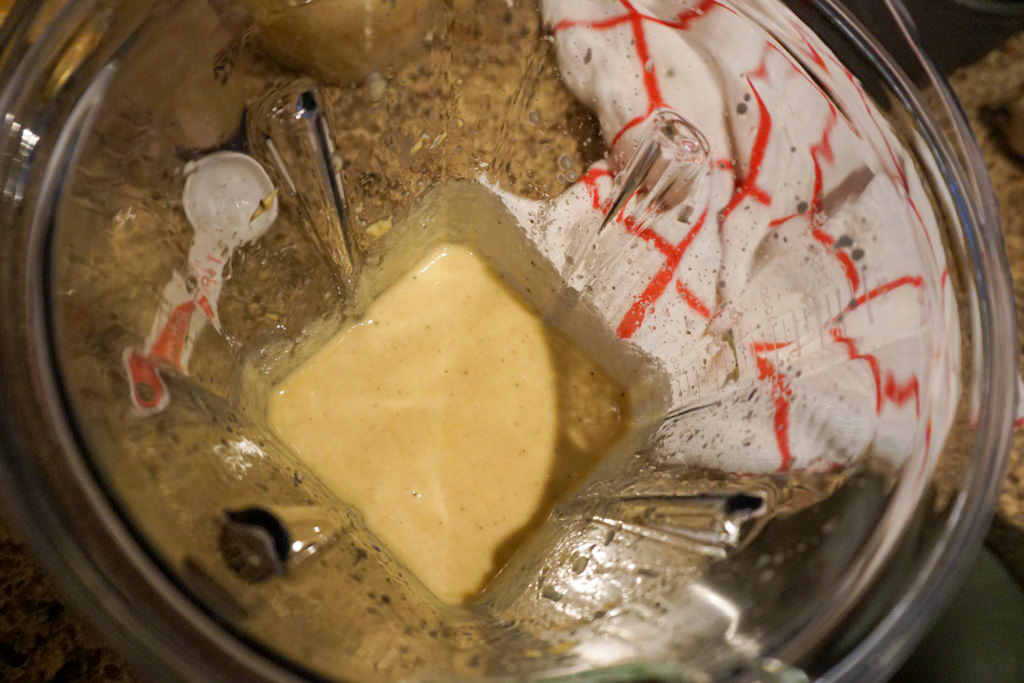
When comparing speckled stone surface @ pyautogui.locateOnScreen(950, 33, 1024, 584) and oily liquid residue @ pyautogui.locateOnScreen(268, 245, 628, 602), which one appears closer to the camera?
oily liquid residue @ pyautogui.locateOnScreen(268, 245, 628, 602)

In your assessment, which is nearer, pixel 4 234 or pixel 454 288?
pixel 4 234

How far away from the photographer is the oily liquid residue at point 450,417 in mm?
451

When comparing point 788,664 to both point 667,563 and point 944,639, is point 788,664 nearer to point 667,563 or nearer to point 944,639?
point 667,563

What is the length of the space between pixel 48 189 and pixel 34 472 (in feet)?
0.38

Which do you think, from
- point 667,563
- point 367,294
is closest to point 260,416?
point 367,294

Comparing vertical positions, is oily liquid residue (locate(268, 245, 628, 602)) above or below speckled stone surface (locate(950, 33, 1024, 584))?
above

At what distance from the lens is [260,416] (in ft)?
1.47

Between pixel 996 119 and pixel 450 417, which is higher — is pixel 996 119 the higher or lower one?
the lower one

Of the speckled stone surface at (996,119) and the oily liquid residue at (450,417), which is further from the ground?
the oily liquid residue at (450,417)

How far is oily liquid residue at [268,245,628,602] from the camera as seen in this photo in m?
0.45

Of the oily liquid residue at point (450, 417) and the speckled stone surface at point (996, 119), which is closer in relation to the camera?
the oily liquid residue at point (450, 417)

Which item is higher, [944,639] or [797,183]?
[797,183]

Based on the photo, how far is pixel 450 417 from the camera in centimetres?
Answer: 48

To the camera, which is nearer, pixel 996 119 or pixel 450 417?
pixel 450 417
